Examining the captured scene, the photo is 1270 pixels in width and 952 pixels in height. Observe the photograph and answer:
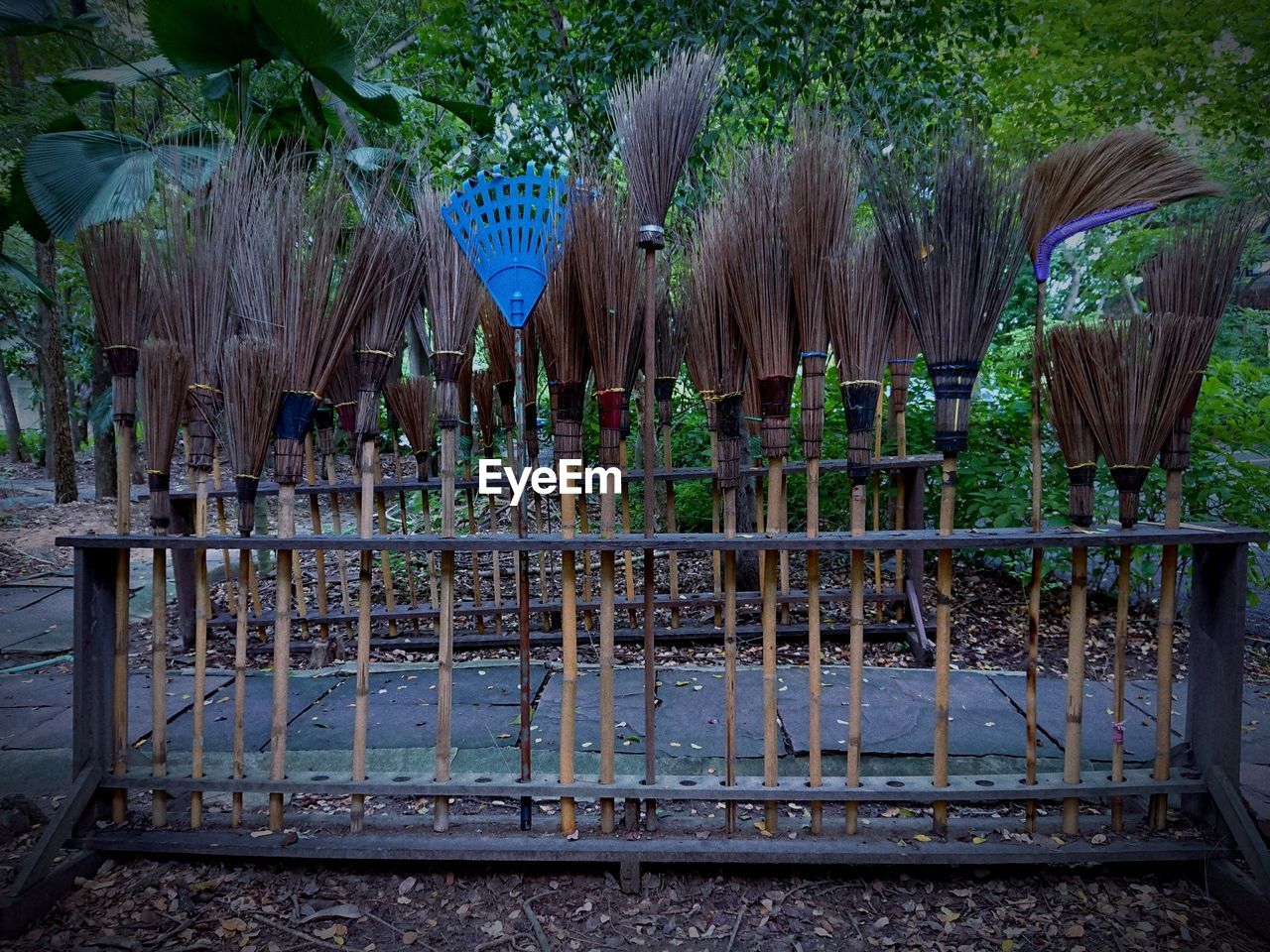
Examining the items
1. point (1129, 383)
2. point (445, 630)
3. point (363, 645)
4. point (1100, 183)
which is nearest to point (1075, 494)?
point (1129, 383)

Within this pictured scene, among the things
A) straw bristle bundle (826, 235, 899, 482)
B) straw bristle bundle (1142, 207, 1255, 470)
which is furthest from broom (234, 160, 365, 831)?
straw bristle bundle (1142, 207, 1255, 470)

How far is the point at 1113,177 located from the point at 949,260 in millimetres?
535

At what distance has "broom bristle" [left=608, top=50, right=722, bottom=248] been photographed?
1.88 metres

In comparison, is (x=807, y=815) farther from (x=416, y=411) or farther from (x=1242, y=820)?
(x=416, y=411)

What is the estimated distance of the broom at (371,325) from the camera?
6.56 ft

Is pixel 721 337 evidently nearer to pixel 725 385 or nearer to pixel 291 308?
pixel 725 385

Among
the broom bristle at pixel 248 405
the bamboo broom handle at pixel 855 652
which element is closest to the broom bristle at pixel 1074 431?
the bamboo broom handle at pixel 855 652

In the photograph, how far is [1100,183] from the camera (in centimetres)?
189

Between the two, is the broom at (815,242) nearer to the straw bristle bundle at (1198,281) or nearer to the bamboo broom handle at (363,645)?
the straw bristle bundle at (1198,281)

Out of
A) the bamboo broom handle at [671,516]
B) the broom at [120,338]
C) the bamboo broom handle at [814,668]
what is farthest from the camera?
the bamboo broom handle at [671,516]

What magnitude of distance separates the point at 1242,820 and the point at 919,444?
10.7ft

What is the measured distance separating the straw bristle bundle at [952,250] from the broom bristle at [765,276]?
0.29m

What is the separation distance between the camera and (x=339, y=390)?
336 cm

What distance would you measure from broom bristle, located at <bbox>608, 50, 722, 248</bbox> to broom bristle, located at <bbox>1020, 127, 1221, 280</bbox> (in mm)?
963
